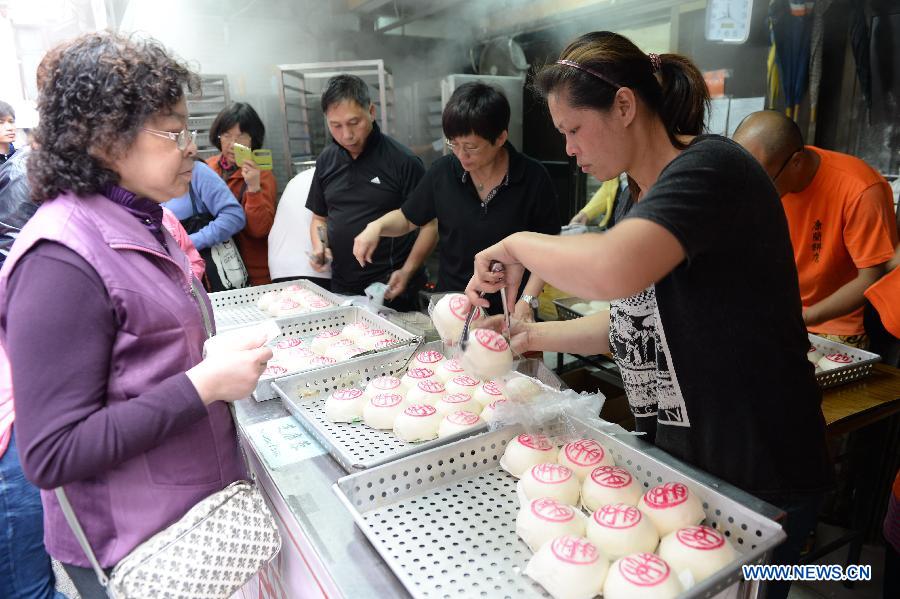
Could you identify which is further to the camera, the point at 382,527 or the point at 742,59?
the point at 742,59

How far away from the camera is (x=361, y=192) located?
3244 millimetres

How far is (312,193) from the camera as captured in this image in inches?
135

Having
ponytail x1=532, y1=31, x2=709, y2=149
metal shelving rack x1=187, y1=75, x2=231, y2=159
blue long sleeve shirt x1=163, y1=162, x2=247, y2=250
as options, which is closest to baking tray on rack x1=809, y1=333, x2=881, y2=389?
ponytail x1=532, y1=31, x2=709, y2=149

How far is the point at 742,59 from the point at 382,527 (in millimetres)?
3849

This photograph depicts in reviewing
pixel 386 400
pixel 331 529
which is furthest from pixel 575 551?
pixel 386 400

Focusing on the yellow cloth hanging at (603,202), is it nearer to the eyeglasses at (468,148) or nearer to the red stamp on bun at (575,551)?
the eyeglasses at (468,148)

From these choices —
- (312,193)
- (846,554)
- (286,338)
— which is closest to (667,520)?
(286,338)

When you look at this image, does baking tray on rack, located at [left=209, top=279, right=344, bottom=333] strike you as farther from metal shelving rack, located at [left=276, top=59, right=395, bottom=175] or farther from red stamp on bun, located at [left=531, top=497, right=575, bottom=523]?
metal shelving rack, located at [left=276, top=59, right=395, bottom=175]

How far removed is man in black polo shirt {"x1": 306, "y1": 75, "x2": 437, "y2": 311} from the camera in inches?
125

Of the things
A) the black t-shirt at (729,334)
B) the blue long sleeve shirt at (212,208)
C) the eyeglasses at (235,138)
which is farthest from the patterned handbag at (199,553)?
the eyeglasses at (235,138)

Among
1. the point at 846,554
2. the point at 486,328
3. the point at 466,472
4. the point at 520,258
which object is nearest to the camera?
the point at 520,258

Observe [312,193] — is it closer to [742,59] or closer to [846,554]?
[742,59]

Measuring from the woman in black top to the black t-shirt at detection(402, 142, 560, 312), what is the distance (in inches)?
53.0

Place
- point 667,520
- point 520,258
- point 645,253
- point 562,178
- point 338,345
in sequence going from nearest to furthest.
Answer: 1. point 645,253
2. point 667,520
3. point 520,258
4. point 338,345
5. point 562,178
